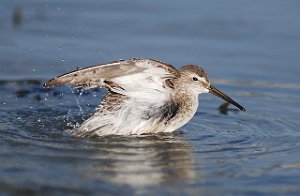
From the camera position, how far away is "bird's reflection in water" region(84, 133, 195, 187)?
7105 millimetres

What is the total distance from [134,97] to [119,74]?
1.24 ft

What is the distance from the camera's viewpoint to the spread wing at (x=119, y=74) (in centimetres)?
837

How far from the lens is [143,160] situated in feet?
25.3

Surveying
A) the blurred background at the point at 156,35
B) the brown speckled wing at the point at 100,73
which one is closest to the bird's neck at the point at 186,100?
the brown speckled wing at the point at 100,73

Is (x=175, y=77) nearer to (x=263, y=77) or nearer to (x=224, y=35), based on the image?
(x=263, y=77)

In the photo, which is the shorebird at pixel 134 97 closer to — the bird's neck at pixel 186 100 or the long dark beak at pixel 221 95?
the bird's neck at pixel 186 100

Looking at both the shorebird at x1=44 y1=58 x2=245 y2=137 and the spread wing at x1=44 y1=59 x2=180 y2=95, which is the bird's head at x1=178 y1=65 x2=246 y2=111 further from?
the spread wing at x1=44 y1=59 x2=180 y2=95

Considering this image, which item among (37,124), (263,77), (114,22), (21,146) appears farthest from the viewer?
(114,22)

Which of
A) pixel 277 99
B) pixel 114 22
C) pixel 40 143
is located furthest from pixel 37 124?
pixel 114 22

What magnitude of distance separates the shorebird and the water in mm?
184

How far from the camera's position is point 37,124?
360 inches

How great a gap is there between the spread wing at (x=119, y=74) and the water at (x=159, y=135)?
0.62 metres

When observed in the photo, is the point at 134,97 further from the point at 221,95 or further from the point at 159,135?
the point at 221,95

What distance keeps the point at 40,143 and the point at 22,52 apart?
3838mm
